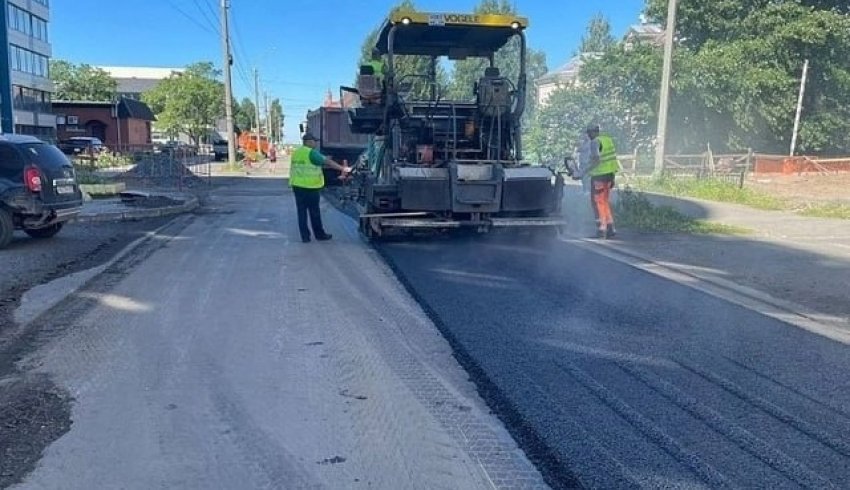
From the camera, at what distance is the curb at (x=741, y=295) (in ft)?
19.2

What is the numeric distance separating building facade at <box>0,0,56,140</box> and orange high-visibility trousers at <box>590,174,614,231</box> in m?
51.7

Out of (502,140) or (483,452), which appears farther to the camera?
(502,140)

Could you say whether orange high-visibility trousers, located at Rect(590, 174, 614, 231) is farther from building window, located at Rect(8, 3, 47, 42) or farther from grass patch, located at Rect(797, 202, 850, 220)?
building window, located at Rect(8, 3, 47, 42)

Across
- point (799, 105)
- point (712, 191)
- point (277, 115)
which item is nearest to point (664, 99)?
point (712, 191)

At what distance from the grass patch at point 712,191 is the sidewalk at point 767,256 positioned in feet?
6.90

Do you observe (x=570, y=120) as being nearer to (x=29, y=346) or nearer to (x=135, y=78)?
(x=29, y=346)

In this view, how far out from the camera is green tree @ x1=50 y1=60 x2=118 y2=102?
8775 centimetres

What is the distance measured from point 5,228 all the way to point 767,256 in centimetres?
1002

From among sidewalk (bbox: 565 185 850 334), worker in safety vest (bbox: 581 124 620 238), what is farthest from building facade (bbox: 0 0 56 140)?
sidewalk (bbox: 565 185 850 334)

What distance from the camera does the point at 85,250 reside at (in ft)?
32.6

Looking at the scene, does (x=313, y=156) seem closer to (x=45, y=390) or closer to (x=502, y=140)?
(x=502, y=140)

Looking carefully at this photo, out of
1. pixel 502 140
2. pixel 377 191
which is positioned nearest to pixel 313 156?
pixel 377 191

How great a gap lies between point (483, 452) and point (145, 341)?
9.83ft

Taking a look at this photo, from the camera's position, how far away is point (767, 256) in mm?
9375
